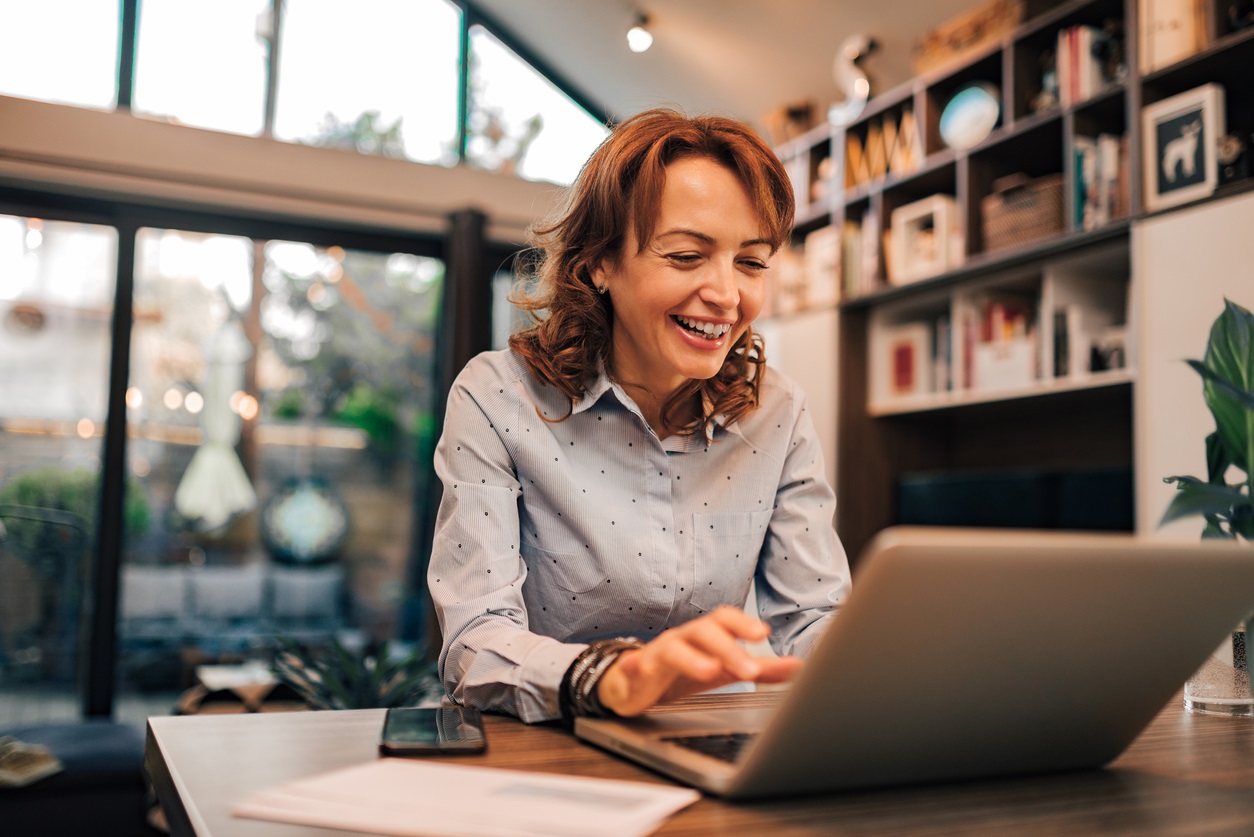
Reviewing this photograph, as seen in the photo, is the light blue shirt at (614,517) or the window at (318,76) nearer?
the light blue shirt at (614,517)

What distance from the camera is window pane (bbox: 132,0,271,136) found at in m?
4.47

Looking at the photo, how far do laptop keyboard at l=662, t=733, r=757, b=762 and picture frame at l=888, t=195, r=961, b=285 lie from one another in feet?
9.99

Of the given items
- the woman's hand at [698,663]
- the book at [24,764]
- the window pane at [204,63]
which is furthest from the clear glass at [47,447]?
the woman's hand at [698,663]

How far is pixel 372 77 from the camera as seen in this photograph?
16.4 feet

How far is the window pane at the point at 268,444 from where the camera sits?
14.1 ft

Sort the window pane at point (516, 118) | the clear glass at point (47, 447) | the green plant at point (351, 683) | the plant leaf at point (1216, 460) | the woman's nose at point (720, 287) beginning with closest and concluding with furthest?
the plant leaf at point (1216, 460) < the woman's nose at point (720, 287) < the green plant at point (351, 683) < the clear glass at point (47, 447) < the window pane at point (516, 118)

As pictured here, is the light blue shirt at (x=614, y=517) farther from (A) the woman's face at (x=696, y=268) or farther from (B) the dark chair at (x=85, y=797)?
(B) the dark chair at (x=85, y=797)

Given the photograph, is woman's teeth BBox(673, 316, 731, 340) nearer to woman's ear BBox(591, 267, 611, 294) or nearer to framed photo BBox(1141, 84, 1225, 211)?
woman's ear BBox(591, 267, 611, 294)

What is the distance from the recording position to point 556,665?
88 cm

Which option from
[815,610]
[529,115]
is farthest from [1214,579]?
[529,115]

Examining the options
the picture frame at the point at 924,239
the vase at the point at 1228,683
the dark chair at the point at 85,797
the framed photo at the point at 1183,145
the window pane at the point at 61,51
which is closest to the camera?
the vase at the point at 1228,683

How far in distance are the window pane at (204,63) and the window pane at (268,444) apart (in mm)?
572

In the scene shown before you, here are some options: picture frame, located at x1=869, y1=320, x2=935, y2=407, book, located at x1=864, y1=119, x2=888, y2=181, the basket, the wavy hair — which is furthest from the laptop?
book, located at x1=864, y1=119, x2=888, y2=181

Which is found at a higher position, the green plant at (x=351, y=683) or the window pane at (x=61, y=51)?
the window pane at (x=61, y=51)
